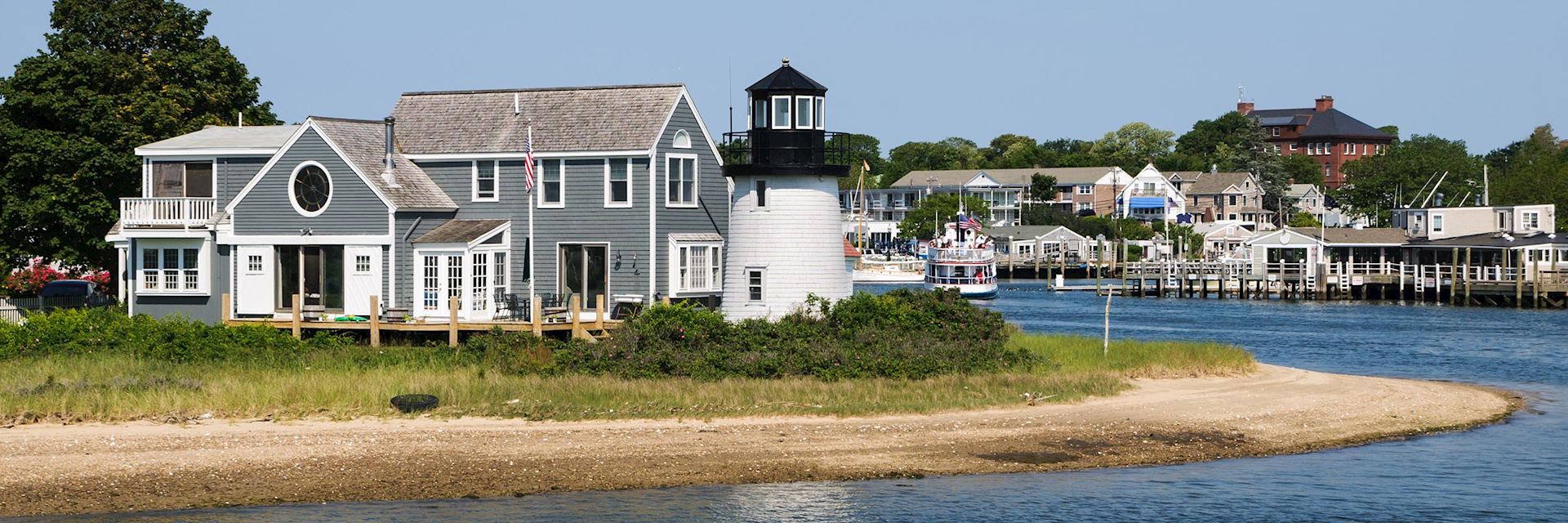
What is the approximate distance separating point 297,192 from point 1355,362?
1239 inches

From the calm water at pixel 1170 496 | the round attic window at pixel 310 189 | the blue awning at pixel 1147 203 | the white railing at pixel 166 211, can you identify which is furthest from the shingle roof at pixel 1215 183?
the white railing at pixel 166 211

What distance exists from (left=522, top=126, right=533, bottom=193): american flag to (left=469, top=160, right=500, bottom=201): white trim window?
29.5 inches

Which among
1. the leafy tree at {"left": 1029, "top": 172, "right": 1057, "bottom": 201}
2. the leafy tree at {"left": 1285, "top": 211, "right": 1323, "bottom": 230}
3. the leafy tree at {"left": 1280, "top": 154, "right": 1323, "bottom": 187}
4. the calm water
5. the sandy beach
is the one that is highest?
the leafy tree at {"left": 1280, "top": 154, "right": 1323, "bottom": 187}

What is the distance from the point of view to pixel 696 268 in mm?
43438

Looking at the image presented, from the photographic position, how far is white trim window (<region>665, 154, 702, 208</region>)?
42938mm

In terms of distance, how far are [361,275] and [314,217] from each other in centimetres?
186

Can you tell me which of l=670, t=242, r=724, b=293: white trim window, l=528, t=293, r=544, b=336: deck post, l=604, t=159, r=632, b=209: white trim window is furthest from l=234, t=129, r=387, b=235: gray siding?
l=670, t=242, r=724, b=293: white trim window

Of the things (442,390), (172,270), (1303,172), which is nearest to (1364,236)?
(172,270)

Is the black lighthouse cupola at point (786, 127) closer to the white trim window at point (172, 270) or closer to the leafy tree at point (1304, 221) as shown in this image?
the white trim window at point (172, 270)

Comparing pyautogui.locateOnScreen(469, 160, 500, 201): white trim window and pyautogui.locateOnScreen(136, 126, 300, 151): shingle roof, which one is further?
pyautogui.locateOnScreen(136, 126, 300, 151): shingle roof

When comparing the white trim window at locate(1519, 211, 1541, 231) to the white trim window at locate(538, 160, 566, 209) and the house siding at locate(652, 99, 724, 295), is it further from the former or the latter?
the white trim window at locate(538, 160, 566, 209)

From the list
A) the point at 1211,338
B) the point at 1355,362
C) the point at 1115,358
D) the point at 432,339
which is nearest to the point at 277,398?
the point at 432,339

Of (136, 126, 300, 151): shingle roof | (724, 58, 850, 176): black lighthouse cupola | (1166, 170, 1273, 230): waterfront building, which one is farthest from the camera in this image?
(1166, 170, 1273, 230): waterfront building

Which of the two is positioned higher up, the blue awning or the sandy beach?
the blue awning
